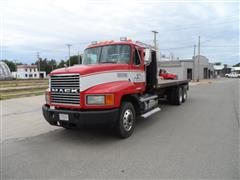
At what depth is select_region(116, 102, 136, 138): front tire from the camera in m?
5.74

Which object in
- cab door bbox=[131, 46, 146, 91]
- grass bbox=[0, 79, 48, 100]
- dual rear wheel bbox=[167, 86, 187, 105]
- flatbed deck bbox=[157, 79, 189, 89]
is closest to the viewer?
cab door bbox=[131, 46, 146, 91]

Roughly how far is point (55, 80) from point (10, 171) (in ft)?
8.33

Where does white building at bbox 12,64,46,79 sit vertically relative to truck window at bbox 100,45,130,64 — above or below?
above

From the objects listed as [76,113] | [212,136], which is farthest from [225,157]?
[76,113]

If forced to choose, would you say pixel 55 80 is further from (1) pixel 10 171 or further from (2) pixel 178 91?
(2) pixel 178 91

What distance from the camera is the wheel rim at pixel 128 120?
19.6ft

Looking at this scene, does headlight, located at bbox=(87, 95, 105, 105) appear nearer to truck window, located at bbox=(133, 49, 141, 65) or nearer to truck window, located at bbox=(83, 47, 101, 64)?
Answer: truck window, located at bbox=(83, 47, 101, 64)

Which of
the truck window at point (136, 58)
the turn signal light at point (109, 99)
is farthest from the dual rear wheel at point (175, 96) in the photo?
the turn signal light at point (109, 99)

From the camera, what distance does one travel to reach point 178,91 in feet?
38.7

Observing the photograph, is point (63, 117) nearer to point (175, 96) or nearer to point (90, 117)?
point (90, 117)

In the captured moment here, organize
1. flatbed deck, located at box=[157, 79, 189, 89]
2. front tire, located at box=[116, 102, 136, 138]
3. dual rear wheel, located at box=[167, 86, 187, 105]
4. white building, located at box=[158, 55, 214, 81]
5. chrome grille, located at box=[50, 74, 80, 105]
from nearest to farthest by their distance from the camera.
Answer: chrome grille, located at box=[50, 74, 80, 105]
front tire, located at box=[116, 102, 136, 138]
flatbed deck, located at box=[157, 79, 189, 89]
dual rear wheel, located at box=[167, 86, 187, 105]
white building, located at box=[158, 55, 214, 81]

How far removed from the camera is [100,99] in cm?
534

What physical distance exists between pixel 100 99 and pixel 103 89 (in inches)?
10.9

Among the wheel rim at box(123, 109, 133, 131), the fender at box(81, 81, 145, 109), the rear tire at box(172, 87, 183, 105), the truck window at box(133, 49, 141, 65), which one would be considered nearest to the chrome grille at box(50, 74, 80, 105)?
the fender at box(81, 81, 145, 109)
